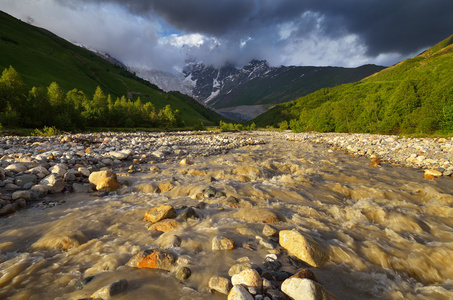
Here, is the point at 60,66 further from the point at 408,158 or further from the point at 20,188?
the point at 408,158

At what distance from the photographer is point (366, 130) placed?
4828 centimetres

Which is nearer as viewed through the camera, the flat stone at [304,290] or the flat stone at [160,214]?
the flat stone at [304,290]

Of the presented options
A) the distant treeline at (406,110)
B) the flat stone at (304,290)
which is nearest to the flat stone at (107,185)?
the flat stone at (304,290)

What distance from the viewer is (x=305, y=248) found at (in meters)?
3.84

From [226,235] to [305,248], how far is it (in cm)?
179

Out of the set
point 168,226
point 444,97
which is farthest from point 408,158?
point 444,97

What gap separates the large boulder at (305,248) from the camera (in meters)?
3.77

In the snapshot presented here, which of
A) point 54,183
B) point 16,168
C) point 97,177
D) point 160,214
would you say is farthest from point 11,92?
A: point 160,214

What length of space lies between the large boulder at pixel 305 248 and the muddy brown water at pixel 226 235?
20 centimetres

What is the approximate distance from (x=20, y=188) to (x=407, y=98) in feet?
173

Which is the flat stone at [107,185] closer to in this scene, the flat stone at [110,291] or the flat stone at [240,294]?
the flat stone at [110,291]

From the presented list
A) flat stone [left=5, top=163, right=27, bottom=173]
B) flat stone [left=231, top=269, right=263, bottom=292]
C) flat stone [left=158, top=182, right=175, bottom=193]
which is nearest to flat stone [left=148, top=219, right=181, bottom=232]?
flat stone [left=231, top=269, right=263, bottom=292]

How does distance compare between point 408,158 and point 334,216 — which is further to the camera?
point 408,158

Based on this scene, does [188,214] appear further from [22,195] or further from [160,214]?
[22,195]
